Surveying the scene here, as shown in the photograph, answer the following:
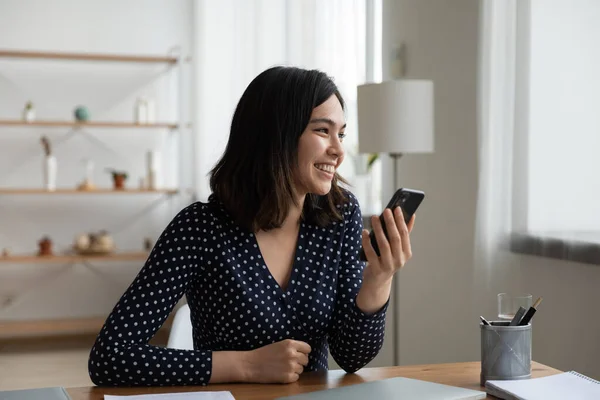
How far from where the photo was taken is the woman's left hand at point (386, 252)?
1347 mm

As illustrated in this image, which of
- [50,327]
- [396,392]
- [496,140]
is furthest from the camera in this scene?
[50,327]

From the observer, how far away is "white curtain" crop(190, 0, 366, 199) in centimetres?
385

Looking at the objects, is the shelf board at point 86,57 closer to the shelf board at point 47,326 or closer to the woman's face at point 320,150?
the shelf board at point 47,326

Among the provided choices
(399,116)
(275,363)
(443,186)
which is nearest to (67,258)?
(443,186)

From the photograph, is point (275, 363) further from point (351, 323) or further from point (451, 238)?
point (451, 238)

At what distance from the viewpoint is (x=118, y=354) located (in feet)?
4.62

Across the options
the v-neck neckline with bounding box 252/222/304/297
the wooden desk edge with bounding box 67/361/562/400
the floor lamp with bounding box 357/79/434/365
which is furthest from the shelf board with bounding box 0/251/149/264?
the wooden desk edge with bounding box 67/361/562/400

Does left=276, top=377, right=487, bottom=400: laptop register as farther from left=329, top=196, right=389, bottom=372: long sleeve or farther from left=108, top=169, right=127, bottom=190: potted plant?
left=108, top=169, right=127, bottom=190: potted plant

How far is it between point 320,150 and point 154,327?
0.47m

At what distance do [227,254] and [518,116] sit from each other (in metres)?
1.35

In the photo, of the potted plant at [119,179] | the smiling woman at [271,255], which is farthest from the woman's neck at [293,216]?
the potted plant at [119,179]

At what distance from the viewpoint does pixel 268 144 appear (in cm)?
161

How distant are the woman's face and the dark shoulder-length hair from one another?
0.01 meters

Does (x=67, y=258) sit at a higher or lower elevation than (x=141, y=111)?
lower
